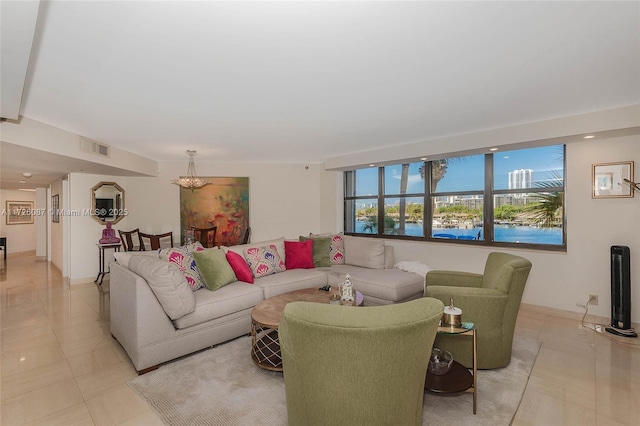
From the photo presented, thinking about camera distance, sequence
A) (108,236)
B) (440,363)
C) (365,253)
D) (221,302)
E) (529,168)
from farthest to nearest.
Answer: (108,236) < (365,253) < (529,168) < (221,302) < (440,363)

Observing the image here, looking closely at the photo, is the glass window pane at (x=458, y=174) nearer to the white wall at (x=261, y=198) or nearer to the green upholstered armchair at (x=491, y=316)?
the white wall at (x=261, y=198)

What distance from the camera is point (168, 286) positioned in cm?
256

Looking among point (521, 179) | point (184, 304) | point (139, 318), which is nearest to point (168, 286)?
point (184, 304)

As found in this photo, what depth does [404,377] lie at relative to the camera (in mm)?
1395

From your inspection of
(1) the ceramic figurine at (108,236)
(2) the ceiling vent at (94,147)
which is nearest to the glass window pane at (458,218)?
(2) the ceiling vent at (94,147)

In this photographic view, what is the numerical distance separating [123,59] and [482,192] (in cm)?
467

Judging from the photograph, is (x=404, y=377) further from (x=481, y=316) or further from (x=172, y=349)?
(x=172, y=349)

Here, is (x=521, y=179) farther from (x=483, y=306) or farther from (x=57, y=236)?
(x=57, y=236)

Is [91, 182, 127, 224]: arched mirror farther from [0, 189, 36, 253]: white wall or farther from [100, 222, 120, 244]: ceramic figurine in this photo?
[0, 189, 36, 253]: white wall

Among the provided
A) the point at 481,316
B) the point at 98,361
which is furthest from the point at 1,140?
the point at 481,316

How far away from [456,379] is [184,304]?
7.43 ft

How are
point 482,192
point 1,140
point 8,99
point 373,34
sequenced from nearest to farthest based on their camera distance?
point 373,34
point 8,99
point 1,140
point 482,192

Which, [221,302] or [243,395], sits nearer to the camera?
[243,395]

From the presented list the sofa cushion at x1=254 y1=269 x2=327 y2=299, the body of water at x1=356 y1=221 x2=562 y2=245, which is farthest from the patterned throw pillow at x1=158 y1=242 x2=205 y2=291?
the body of water at x1=356 y1=221 x2=562 y2=245
